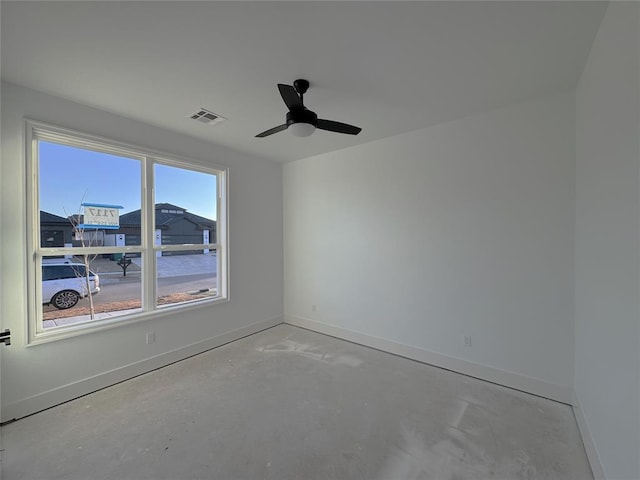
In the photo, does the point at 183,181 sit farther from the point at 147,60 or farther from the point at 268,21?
the point at 268,21

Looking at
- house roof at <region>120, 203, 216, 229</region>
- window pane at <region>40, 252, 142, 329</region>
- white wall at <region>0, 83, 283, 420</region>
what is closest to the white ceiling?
white wall at <region>0, 83, 283, 420</region>

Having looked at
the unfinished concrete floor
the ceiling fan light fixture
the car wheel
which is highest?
the ceiling fan light fixture

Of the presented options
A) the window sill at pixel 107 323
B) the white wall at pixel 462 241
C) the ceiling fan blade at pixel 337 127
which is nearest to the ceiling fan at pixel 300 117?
the ceiling fan blade at pixel 337 127

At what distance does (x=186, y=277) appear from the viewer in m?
3.56

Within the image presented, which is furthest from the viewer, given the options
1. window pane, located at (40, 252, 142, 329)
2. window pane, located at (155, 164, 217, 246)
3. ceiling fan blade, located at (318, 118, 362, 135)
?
window pane, located at (155, 164, 217, 246)

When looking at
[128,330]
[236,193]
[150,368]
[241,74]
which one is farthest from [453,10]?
[150,368]

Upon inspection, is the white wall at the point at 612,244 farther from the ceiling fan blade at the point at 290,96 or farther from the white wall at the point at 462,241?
the ceiling fan blade at the point at 290,96

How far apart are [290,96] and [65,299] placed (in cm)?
281

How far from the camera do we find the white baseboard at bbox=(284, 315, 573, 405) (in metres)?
2.46

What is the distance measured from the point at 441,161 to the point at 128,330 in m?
3.88

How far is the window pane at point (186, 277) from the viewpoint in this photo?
329cm

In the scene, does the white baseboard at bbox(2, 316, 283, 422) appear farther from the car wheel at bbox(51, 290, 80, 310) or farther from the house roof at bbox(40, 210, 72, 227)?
the house roof at bbox(40, 210, 72, 227)

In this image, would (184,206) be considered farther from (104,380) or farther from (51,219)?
(104,380)

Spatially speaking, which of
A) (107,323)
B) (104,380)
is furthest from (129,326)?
(104,380)
